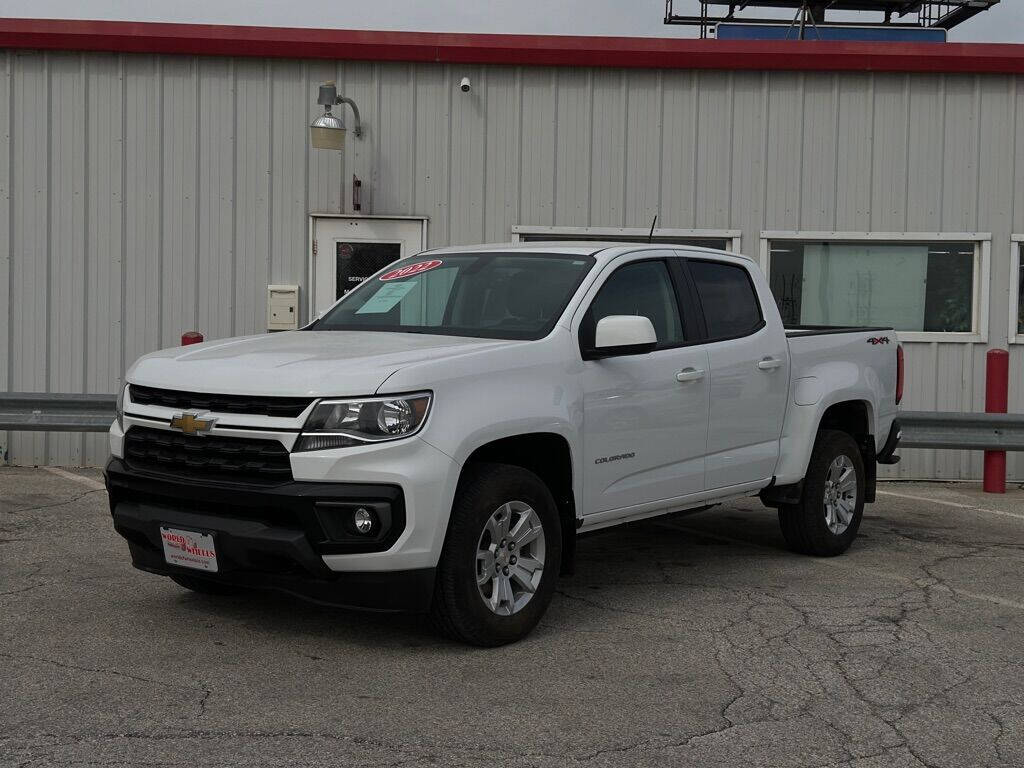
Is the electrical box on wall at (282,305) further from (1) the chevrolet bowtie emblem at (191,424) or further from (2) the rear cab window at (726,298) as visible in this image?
(1) the chevrolet bowtie emblem at (191,424)

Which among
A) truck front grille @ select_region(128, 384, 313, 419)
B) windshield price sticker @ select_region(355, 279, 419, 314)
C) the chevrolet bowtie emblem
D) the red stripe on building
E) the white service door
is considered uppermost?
the red stripe on building

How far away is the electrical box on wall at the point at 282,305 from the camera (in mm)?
11078

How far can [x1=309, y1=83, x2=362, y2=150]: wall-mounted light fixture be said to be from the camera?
10.7m

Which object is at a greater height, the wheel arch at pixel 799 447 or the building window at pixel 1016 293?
the building window at pixel 1016 293

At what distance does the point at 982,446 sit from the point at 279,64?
273 inches

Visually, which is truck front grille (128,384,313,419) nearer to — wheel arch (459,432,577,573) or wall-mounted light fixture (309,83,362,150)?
wheel arch (459,432,577,573)

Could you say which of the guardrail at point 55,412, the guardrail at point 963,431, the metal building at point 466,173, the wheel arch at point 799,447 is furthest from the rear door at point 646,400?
the guardrail at point 55,412

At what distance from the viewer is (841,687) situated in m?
4.89

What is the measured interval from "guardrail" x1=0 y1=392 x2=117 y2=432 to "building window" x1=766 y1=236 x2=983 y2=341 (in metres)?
6.00

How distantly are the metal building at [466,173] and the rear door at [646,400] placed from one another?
4859 millimetres

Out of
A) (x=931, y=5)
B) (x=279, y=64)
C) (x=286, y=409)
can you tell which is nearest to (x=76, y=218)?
(x=279, y=64)

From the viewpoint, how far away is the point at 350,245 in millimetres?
11312

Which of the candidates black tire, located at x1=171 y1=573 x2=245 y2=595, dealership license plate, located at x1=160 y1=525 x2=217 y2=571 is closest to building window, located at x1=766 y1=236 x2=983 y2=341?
black tire, located at x1=171 y1=573 x2=245 y2=595

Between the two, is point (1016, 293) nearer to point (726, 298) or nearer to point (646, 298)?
point (726, 298)
